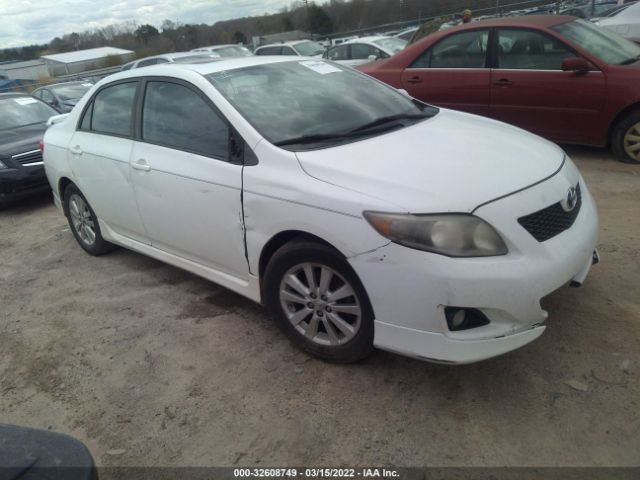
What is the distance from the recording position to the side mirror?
550cm

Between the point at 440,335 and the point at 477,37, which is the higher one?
the point at 477,37

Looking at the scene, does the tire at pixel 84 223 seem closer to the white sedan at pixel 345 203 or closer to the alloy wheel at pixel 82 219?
the alloy wheel at pixel 82 219

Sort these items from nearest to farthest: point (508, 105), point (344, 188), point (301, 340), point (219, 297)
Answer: point (344, 188) < point (301, 340) < point (219, 297) < point (508, 105)

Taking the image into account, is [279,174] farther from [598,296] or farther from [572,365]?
[598,296]

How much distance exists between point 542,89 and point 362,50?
25.3 feet

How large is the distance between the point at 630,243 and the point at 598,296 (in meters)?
0.91

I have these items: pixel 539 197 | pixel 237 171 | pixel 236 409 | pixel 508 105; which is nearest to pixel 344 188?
pixel 237 171

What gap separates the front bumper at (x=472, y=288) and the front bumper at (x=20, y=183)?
19.7 feet

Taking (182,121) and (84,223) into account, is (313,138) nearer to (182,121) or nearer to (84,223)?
(182,121)

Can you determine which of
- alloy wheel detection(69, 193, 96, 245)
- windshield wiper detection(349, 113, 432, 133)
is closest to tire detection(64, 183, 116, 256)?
alloy wheel detection(69, 193, 96, 245)

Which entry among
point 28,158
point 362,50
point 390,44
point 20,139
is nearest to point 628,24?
point 390,44

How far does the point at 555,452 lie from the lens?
2205mm

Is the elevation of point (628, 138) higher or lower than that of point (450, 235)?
lower

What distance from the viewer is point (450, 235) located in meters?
2.32
